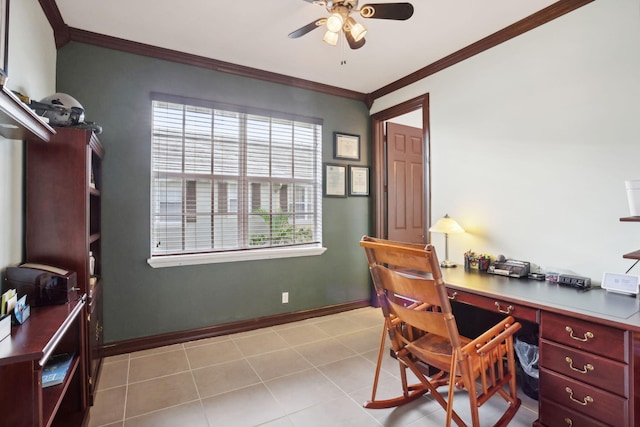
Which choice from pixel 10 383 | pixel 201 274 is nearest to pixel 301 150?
pixel 201 274

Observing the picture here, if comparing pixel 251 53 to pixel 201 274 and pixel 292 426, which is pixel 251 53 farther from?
pixel 292 426

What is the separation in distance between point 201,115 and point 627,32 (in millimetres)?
3218

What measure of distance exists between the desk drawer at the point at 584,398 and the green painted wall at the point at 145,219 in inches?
92.6

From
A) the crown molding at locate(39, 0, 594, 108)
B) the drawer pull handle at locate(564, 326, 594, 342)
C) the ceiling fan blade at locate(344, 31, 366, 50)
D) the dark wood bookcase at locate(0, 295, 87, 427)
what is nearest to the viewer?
the dark wood bookcase at locate(0, 295, 87, 427)

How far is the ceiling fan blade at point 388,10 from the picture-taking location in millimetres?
1801

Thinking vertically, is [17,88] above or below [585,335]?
above

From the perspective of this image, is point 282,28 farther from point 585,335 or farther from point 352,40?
point 585,335

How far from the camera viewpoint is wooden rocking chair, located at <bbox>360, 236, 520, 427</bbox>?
149 cm

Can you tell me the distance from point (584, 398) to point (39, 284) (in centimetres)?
270

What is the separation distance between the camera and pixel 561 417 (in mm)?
1627

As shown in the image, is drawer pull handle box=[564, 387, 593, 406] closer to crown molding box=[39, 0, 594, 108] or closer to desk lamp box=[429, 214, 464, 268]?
desk lamp box=[429, 214, 464, 268]

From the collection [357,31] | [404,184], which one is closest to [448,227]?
[404,184]

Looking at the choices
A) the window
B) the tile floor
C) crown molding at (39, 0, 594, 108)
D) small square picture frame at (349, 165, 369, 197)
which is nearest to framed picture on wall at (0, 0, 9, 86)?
crown molding at (39, 0, 594, 108)

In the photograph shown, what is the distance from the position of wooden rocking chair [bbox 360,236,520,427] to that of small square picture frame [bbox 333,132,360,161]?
7.41 feet
